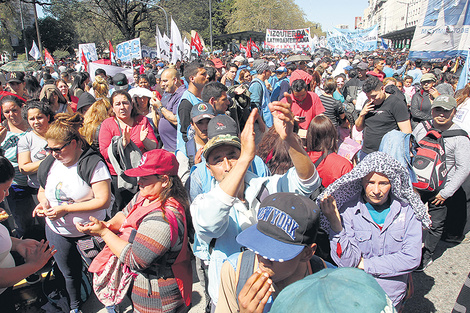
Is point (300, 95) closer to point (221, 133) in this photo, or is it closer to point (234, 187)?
point (221, 133)

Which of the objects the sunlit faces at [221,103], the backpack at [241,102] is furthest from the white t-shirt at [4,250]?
the backpack at [241,102]

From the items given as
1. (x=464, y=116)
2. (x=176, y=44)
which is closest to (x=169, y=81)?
(x=464, y=116)

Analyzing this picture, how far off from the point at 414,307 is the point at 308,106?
3.10 metres

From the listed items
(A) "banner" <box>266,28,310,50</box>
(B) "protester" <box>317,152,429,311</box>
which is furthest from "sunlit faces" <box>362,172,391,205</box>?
(A) "banner" <box>266,28,310,50</box>

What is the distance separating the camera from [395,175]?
2.13m

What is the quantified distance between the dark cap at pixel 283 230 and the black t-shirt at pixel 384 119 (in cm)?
340

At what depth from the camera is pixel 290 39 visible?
20.5 m

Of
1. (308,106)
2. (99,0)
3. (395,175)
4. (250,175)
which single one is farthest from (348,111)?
(99,0)

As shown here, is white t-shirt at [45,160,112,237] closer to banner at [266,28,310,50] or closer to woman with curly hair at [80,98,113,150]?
woman with curly hair at [80,98,113,150]

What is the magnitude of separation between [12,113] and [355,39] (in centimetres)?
2374

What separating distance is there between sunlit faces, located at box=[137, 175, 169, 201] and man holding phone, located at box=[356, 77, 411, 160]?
129 inches

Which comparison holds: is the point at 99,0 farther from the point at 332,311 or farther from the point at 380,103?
the point at 332,311

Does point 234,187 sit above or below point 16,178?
above

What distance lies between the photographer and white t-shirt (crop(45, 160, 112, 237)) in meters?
2.73
